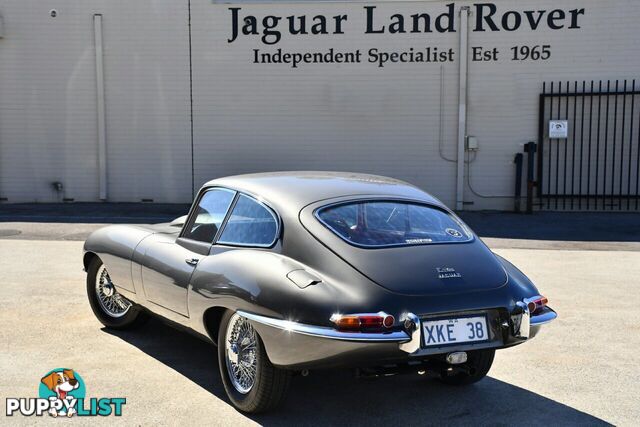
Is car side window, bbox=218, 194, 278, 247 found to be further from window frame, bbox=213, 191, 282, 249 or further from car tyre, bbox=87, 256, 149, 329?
car tyre, bbox=87, 256, 149, 329

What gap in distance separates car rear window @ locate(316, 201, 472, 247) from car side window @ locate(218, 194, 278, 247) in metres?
0.35

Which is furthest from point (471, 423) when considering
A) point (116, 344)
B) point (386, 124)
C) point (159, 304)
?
point (386, 124)

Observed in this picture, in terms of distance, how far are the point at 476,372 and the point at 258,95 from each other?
12085mm

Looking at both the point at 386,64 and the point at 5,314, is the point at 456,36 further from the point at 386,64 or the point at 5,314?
the point at 5,314

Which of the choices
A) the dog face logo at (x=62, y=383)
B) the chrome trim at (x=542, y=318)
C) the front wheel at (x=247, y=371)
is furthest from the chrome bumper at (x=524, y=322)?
the dog face logo at (x=62, y=383)

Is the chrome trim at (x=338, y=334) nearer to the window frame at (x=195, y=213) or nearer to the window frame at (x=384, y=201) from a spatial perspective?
the window frame at (x=384, y=201)

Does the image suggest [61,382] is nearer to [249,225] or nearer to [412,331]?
[249,225]

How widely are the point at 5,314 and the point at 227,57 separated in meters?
10.5

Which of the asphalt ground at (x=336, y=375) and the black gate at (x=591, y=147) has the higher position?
the black gate at (x=591, y=147)

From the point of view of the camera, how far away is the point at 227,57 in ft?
51.9

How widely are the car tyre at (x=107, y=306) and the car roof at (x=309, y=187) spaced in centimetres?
144

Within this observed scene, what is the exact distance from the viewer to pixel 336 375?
488cm

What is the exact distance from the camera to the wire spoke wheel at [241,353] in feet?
13.5

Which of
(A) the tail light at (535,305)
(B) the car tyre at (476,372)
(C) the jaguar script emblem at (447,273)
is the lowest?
(B) the car tyre at (476,372)
